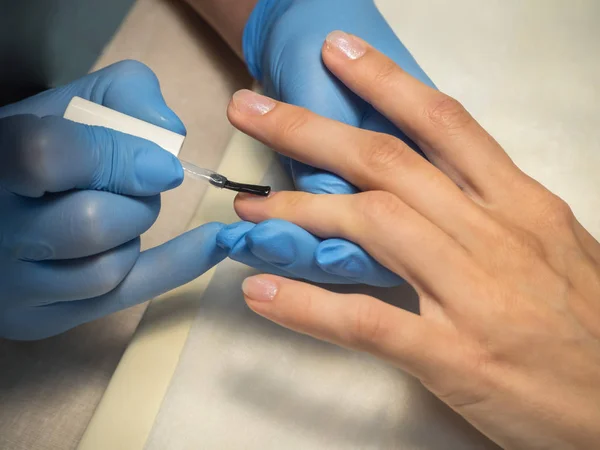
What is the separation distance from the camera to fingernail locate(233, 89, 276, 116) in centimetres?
69

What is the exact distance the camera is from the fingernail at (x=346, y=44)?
27.5 inches

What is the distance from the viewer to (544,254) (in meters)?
0.64

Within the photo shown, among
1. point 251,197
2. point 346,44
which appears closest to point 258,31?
point 346,44

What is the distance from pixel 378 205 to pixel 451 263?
10 cm

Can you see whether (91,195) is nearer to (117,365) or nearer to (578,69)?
(117,365)

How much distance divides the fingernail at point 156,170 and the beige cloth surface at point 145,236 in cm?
33

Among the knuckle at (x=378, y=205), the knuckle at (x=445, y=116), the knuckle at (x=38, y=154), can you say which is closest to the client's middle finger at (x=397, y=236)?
the knuckle at (x=378, y=205)

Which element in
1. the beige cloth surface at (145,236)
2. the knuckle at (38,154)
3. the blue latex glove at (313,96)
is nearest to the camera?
the knuckle at (38,154)

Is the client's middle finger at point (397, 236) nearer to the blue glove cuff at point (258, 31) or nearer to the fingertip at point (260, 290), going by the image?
the fingertip at point (260, 290)

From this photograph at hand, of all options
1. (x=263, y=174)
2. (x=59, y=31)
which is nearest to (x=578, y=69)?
(x=263, y=174)

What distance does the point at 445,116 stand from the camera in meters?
0.67

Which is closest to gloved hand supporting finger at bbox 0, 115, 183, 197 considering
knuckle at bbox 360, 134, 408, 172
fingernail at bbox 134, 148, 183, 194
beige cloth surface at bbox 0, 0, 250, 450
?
fingernail at bbox 134, 148, 183, 194

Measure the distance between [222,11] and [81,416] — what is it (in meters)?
0.69

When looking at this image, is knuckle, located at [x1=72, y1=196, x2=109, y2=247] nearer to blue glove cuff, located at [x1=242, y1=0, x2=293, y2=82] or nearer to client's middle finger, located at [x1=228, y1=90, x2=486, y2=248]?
client's middle finger, located at [x1=228, y1=90, x2=486, y2=248]
